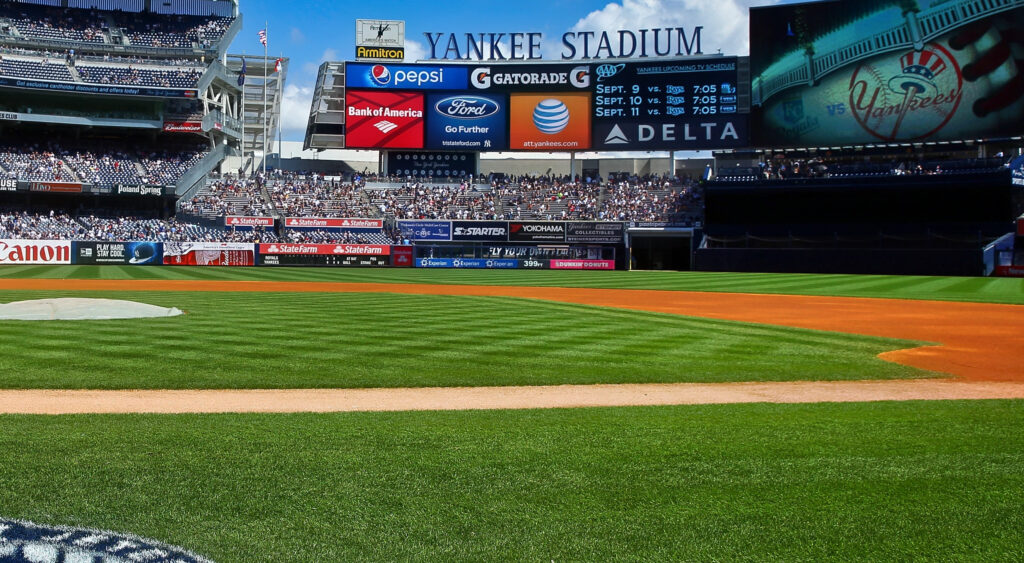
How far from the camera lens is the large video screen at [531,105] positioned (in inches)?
2299

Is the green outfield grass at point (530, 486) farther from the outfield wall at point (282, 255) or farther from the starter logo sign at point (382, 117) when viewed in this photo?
the starter logo sign at point (382, 117)

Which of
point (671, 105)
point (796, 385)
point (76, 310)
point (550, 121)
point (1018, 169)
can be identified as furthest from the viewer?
point (550, 121)

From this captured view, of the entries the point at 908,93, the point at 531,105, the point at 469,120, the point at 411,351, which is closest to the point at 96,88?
the point at 469,120

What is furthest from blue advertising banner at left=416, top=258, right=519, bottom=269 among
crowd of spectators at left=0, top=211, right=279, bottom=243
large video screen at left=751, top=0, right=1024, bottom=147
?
large video screen at left=751, top=0, right=1024, bottom=147

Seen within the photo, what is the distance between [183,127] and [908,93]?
5244 cm

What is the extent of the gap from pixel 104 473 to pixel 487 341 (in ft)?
28.1

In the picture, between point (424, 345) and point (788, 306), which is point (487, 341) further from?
point (788, 306)

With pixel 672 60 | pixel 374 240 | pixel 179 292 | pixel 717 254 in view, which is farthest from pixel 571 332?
pixel 672 60

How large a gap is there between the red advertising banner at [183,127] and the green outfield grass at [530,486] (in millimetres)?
60162

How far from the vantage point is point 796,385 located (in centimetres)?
1008

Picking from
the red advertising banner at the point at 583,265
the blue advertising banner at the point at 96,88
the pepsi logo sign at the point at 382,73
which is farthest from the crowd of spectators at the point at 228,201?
the red advertising banner at the point at 583,265

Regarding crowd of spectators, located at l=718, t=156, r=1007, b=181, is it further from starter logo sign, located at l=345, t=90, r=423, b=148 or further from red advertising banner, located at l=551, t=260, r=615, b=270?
starter logo sign, located at l=345, t=90, r=423, b=148

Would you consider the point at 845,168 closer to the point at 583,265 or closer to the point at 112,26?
the point at 583,265

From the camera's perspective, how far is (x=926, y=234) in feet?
156
